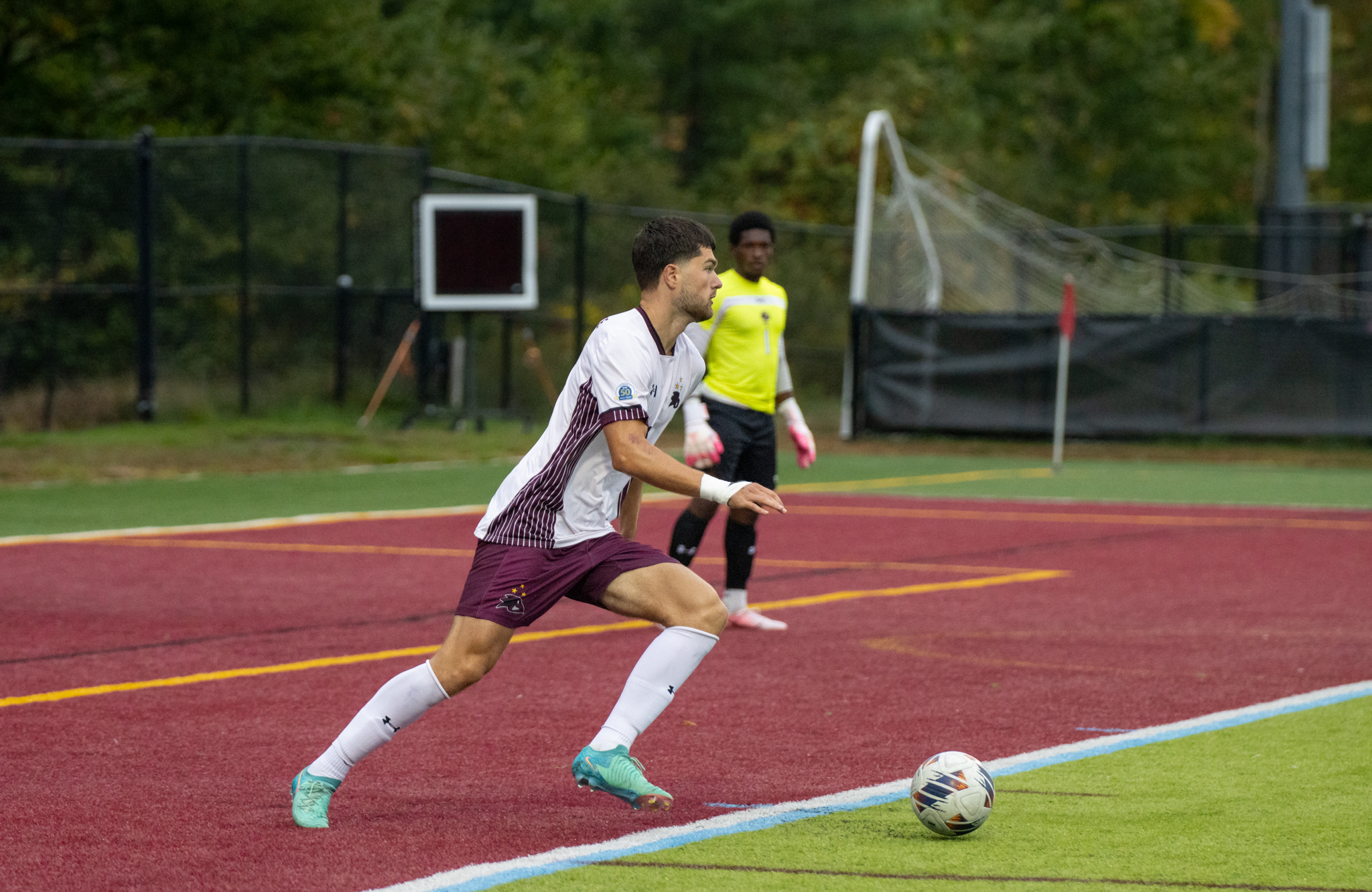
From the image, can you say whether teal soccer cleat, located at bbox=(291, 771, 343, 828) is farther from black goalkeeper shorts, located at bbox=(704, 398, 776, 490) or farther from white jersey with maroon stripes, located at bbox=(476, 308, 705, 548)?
black goalkeeper shorts, located at bbox=(704, 398, 776, 490)

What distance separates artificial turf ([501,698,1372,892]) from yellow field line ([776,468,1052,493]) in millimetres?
11521

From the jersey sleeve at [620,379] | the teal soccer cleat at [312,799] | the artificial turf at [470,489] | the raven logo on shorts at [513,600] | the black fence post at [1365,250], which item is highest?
the black fence post at [1365,250]

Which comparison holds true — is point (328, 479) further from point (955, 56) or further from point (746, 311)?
point (955, 56)

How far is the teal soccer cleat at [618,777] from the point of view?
5535 millimetres

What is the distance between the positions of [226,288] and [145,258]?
4.45 feet

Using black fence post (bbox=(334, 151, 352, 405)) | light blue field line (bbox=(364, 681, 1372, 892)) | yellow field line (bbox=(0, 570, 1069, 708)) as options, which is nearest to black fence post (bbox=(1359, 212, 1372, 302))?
black fence post (bbox=(334, 151, 352, 405))

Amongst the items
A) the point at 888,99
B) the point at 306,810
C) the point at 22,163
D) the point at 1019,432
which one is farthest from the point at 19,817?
the point at 888,99

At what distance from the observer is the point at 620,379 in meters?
5.51

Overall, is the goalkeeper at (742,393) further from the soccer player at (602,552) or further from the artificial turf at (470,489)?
the artificial turf at (470,489)

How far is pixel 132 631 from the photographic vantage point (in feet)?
31.2

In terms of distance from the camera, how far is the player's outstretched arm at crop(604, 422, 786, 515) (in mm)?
5320

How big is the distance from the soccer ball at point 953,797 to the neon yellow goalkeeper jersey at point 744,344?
15.0ft

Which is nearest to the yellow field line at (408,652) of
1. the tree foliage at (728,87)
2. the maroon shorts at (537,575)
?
the maroon shorts at (537,575)

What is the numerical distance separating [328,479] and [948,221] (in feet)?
37.1
